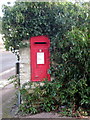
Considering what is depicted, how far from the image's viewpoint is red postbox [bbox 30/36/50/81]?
15.1 ft

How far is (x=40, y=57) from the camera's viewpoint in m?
4.64

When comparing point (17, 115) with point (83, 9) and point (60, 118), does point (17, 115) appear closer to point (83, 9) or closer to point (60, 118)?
point (60, 118)

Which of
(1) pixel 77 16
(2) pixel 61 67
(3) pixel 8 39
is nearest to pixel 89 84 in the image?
(2) pixel 61 67

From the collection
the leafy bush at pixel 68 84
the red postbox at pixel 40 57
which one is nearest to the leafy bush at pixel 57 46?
the leafy bush at pixel 68 84

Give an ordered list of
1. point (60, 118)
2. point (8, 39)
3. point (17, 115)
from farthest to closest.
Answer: point (8, 39) < point (17, 115) < point (60, 118)

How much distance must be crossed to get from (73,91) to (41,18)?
1.82 metres

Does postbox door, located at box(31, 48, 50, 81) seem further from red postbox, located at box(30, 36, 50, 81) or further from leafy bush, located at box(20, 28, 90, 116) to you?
leafy bush, located at box(20, 28, 90, 116)

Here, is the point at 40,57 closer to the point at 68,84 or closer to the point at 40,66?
the point at 40,66

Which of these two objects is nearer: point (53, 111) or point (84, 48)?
point (84, 48)

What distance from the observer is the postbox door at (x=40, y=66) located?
15.2ft

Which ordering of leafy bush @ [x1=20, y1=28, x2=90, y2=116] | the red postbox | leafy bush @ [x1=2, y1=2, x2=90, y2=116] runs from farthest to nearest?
the red postbox < leafy bush @ [x1=2, y1=2, x2=90, y2=116] < leafy bush @ [x1=20, y1=28, x2=90, y2=116]

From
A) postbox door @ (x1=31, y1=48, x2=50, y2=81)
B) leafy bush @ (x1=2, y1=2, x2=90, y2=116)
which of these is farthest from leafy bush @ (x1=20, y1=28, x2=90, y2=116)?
postbox door @ (x1=31, y1=48, x2=50, y2=81)

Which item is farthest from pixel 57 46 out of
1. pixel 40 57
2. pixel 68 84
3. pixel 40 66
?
pixel 68 84

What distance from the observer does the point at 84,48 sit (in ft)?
13.6
